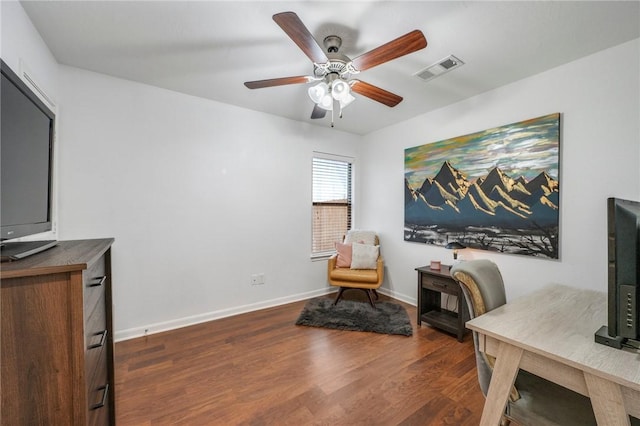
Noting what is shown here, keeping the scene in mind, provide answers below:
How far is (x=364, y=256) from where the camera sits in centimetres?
343

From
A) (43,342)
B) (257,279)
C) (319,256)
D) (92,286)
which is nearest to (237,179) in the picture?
(257,279)

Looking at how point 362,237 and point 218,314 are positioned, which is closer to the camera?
point 218,314

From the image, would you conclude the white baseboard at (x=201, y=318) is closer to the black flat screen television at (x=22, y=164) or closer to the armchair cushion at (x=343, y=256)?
the armchair cushion at (x=343, y=256)

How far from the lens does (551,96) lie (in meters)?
2.28

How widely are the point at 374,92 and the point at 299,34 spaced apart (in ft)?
2.76

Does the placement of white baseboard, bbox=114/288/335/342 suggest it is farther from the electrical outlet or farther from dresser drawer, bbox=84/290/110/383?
dresser drawer, bbox=84/290/110/383

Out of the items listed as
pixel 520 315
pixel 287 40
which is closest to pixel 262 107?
pixel 287 40

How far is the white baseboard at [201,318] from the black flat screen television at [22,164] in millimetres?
1739

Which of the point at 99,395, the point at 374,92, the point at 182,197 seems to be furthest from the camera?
the point at 182,197

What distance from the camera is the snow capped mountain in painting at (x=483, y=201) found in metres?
2.31

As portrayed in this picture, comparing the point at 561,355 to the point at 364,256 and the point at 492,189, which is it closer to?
the point at 492,189

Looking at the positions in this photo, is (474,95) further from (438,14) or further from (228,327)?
(228,327)

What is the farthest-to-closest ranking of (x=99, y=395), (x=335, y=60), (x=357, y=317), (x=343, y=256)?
1. (x=343, y=256)
2. (x=357, y=317)
3. (x=335, y=60)
4. (x=99, y=395)

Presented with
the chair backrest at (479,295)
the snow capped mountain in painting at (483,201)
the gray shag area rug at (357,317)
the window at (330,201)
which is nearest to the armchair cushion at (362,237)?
the window at (330,201)
